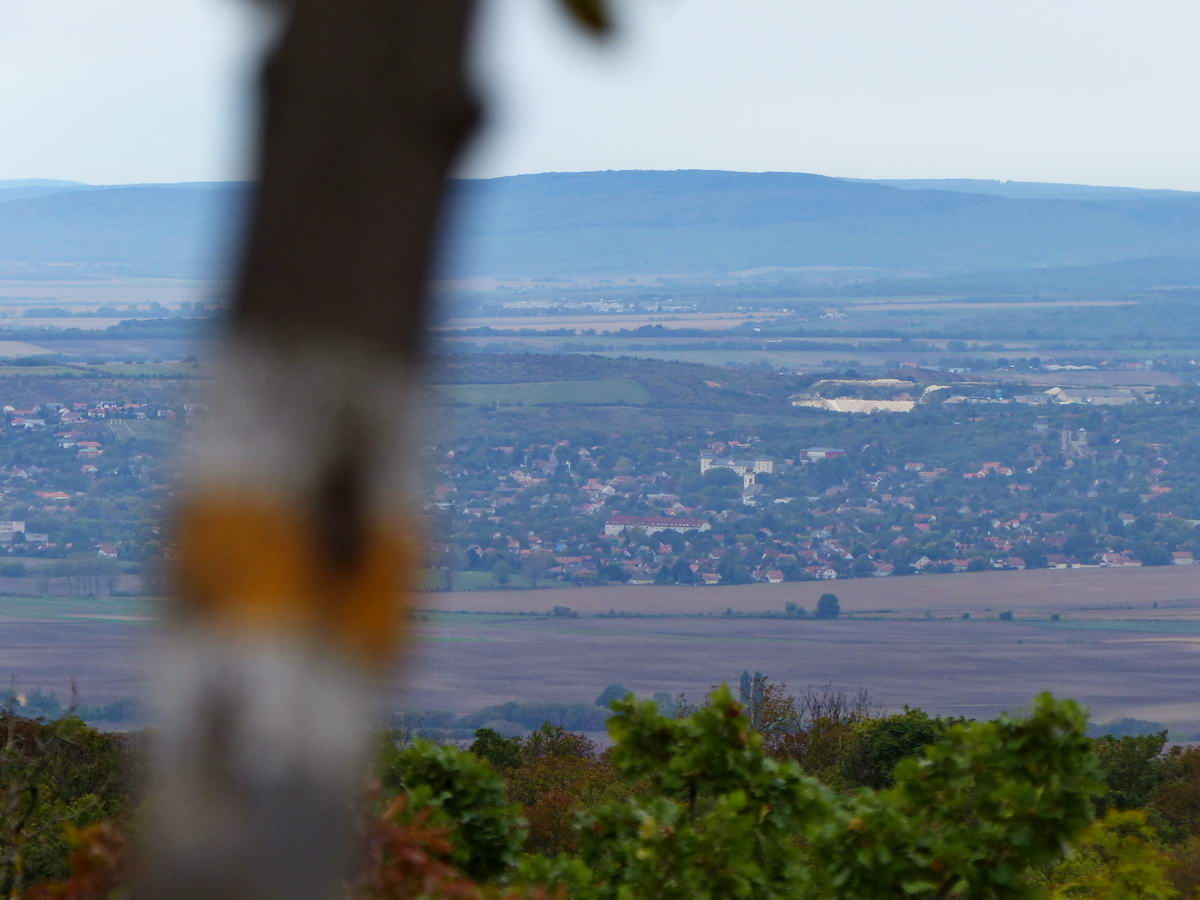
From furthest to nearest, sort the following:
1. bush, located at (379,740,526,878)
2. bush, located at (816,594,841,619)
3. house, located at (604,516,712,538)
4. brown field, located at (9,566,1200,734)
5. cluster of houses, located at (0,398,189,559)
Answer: house, located at (604,516,712,538) → cluster of houses, located at (0,398,189,559) → bush, located at (816,594,841,619) → brown field, located at (9,566,1200,734) → bush, located at (379,740,526,878)

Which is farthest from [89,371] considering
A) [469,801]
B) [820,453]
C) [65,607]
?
[469,801]

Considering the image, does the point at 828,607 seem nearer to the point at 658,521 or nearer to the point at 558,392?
the point at 658,521

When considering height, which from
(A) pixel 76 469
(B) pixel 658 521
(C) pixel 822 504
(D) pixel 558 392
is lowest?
(B) pixel 658 521

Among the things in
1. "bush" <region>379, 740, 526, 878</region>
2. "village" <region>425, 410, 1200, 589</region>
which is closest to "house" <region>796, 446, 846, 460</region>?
"village" <region>425, 410, 1200, 589</region>

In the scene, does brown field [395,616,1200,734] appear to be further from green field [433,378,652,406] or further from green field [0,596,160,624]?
green field [433,378,652,406]

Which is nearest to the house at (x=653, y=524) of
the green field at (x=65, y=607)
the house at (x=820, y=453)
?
the house at (x=820, y=453)

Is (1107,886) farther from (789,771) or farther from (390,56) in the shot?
(390,56)

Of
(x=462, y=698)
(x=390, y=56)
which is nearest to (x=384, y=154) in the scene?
(x=390, y=56)

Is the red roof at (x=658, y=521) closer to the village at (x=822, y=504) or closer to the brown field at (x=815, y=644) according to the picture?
the village at (x=822, y=504)
